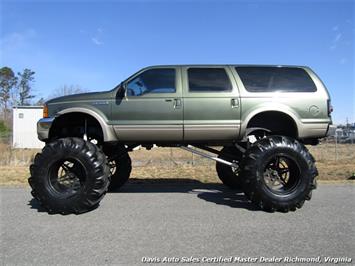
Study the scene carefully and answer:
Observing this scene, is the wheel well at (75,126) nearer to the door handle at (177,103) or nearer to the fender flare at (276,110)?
the door handle at (177,103)

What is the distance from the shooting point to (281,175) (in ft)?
22.0

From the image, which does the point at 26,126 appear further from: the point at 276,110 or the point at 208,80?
the point at 276,110

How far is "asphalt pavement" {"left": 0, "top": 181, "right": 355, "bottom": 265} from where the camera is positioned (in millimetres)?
4074

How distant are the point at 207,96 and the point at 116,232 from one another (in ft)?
9.30

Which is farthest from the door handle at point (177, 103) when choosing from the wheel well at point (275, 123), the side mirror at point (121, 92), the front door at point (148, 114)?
the wheel well at point (275, 123)

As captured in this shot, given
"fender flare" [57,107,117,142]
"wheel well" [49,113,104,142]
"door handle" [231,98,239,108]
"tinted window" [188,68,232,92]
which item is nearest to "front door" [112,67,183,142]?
"fender flare" [57,107,117,142]

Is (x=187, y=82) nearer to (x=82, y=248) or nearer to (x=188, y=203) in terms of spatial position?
(x=188, y=203)

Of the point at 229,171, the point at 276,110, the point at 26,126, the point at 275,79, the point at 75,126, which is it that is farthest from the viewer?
the point at 26,126

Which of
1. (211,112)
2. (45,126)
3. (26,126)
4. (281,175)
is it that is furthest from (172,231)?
(26,126)

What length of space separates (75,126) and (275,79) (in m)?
3.76

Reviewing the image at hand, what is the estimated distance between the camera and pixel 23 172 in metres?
12.9

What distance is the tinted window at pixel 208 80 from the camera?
21.8 feet

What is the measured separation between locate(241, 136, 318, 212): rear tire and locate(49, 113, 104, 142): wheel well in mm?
2785

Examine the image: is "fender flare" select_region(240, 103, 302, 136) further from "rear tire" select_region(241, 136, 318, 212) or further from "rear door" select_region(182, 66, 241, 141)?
"rear tire" select_region(241, 136, 318, 212)
